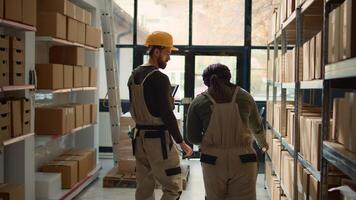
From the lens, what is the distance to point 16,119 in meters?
3.70

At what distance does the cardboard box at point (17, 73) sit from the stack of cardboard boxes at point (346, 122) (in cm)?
262

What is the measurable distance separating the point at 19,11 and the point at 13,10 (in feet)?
0.41

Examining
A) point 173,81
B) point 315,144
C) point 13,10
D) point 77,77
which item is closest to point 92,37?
point 77,77

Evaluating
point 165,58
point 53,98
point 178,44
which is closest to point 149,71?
point 165,58

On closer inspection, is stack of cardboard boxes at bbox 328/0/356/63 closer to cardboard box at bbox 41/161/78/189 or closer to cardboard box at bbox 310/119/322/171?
cardboard box at bbox 310/119/322/171

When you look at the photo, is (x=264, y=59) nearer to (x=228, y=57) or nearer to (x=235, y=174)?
(x=228, y=57)

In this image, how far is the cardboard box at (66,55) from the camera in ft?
18.0

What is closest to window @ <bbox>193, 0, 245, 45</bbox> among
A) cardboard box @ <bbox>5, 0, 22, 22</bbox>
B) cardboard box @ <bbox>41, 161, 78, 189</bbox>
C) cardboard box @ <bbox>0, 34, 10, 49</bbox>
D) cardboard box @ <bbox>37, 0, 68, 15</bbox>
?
cardboard box @ <bbox>37, 0, 68, 15</bbox>

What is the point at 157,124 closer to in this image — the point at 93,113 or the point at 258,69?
the point at 93,113

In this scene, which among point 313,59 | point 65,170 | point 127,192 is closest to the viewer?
point 313,59

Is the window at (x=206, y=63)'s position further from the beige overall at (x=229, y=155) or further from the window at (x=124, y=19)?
the beige overall at (x=229, y=155)

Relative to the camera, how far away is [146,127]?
3.47 metres

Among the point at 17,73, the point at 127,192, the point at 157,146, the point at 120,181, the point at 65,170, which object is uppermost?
the point at 17,73

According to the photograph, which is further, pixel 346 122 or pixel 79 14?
pixel 79 14
